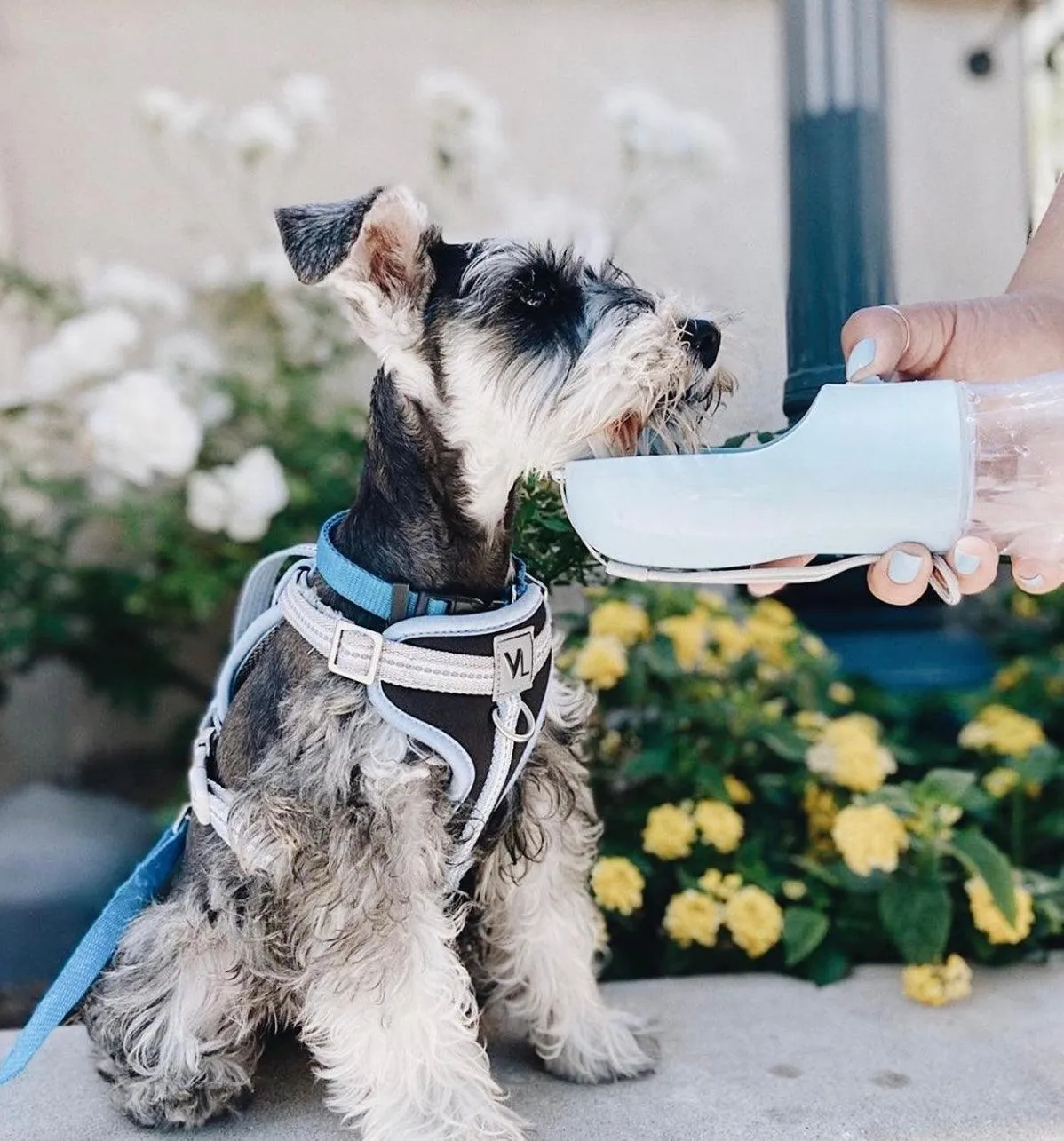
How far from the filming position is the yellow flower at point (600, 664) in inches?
104

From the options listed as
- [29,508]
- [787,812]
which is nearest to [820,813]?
[787,812]

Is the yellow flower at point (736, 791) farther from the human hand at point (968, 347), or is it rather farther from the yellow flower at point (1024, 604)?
the yellow flower at point (1024, 604)

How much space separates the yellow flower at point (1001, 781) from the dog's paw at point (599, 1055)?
41.4 inches

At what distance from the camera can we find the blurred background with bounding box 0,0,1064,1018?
3.23 meters

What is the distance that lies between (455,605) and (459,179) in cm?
263

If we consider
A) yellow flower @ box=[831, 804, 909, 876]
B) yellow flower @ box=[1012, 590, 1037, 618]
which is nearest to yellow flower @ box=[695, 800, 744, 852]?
yellow flower @ box=[831, 804, 909, 876]

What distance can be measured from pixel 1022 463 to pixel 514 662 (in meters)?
0.84

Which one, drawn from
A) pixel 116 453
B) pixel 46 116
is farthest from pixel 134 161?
pixel 116 453

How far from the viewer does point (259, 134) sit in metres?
3.69

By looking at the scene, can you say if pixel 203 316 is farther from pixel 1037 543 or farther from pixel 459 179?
pixel 1037 543

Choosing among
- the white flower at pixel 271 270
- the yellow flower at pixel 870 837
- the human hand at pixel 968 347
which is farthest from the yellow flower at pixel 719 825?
the white flower at pixel 271 270

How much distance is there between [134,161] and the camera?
4.32 meters

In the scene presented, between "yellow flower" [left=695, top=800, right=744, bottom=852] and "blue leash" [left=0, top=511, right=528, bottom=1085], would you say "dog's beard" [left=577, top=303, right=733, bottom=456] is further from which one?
"yellow flower" [left=695, top=800, right=744, bottom=852]

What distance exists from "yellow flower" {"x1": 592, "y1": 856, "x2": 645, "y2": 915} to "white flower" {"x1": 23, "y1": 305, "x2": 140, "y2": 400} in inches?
82.0
